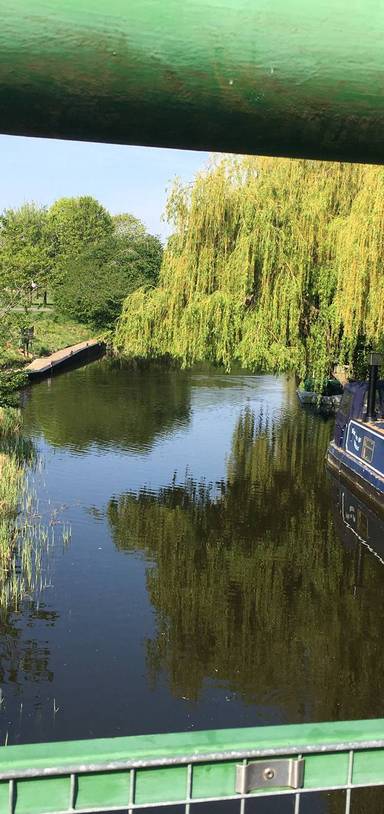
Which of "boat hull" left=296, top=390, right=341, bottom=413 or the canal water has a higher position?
"boat hull" left=296, top=390, right=341, bottom=413

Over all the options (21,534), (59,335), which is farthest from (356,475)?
(59,335)

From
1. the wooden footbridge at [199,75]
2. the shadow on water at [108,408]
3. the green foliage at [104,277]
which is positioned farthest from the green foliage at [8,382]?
the green foliage at [104,277]

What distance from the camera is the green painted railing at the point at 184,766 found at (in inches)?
64.6

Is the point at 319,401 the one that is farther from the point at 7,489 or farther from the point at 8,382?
the point at 7,489

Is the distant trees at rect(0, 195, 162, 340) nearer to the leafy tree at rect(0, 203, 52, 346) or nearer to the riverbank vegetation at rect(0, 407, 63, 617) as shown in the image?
the leafy tree at rect(0, 203, 52, 346)

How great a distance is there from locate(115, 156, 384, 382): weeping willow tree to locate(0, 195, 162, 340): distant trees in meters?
3.87

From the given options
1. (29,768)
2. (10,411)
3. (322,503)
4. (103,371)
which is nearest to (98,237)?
(103,371)

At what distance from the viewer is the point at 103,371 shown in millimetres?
36406

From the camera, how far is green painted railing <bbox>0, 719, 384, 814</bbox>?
1640 millimetres

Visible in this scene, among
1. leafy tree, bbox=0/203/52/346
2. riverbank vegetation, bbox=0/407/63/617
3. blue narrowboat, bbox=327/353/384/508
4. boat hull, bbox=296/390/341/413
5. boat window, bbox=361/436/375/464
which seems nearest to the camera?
riverbank vegetation, bbox=0/407/63/617

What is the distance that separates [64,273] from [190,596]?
47.5 ft

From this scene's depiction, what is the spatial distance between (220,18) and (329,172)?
19.9m

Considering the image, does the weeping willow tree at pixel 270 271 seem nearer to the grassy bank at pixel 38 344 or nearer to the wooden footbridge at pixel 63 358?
the grassy bank at pixel 38 344

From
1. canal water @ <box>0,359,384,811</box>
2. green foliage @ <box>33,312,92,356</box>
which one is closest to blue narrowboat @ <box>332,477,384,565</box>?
canal water @ <box>0,359,384,811</box>
